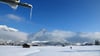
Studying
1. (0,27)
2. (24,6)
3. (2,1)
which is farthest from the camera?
(0,27)

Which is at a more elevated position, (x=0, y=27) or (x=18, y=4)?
(x=18, y=4)

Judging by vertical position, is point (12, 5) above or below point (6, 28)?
above

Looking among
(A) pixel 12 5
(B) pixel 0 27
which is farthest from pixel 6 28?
(A) pixel 12 5

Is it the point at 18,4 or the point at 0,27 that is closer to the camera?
the point at 18,4

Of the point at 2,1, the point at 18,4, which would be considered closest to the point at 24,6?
the point at 18,4

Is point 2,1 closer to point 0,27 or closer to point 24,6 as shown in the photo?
point 24,6

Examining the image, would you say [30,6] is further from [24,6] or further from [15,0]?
[15,0]

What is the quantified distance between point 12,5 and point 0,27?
54cm

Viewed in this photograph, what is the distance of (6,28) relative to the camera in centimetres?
302

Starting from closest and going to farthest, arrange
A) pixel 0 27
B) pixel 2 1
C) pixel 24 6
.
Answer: pixel 2 1 < pixel 24 6 < pixel 0 27

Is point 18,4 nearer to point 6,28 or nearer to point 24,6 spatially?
point 24,6

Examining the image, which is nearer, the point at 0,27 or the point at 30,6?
the point at 30,6

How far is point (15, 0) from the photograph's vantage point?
8.36 ft

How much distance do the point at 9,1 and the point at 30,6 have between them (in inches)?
13.6
